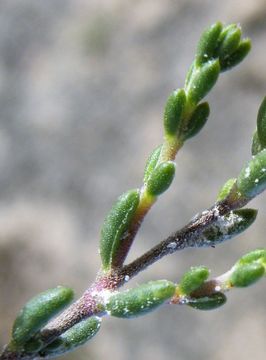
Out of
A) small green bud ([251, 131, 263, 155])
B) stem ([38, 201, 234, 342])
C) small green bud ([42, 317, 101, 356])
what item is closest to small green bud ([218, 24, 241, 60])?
small green bud ([251, 131, 263, 155])

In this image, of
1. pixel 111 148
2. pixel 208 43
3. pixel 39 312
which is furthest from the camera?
pixel 111 148

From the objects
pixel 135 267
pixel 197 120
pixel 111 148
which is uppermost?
pixel 111 148

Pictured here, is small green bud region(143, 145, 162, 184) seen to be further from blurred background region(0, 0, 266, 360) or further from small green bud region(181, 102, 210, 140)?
blurred background region(0, 0, 266, 360)

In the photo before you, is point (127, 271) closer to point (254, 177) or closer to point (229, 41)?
point (254, 177)

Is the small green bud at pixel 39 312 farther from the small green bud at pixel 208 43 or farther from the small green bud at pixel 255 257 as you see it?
the small green bud at pixel 208 43

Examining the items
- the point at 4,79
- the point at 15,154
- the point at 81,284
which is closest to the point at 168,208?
the point at 81,284

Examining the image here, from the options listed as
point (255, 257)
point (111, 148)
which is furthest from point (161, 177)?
point (111, 148)

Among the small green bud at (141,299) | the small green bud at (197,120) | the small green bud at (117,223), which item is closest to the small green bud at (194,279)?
the small green bud at (141,299)
